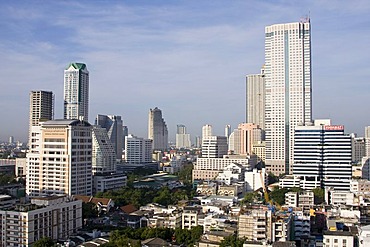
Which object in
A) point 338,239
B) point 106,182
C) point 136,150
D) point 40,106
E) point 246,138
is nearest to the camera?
point 338,239

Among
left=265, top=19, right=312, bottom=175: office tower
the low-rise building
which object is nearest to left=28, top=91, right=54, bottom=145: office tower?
the low-rise building

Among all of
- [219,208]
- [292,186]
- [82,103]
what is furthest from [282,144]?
[82,103]

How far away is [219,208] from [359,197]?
26.0 feet

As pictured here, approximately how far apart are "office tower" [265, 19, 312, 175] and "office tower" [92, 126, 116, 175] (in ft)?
45.8

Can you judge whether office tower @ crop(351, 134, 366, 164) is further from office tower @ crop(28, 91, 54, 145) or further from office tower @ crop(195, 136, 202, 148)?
office tower @ crop(195, 136, 202, 148)

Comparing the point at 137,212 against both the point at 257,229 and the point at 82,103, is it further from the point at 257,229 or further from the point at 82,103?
the point at 82,103

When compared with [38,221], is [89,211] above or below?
below

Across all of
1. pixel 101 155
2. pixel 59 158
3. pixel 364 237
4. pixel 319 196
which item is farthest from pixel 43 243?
pixel 101 155

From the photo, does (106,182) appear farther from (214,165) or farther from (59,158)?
(214,165)

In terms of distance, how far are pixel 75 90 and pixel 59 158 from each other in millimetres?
30655

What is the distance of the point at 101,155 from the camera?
3300 cm

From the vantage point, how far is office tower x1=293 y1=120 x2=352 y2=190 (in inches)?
1152

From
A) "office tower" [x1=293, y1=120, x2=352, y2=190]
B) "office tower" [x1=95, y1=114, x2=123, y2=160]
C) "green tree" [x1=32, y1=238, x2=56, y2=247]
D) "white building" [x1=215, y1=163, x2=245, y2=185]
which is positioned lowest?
"green tree" [x1=32, y1=238, x2=56, y2=247]

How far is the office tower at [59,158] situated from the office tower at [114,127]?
3753 cm
